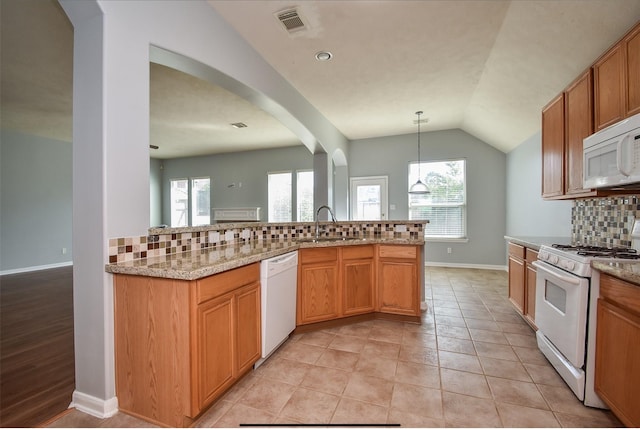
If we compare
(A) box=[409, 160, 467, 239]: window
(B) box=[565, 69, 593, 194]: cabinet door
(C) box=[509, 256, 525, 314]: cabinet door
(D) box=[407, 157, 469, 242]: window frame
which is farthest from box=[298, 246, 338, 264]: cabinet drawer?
(A) box=[409, 160, 467, 239]: window

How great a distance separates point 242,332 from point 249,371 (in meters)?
0.39

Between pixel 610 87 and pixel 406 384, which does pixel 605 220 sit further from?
pixel 406 384

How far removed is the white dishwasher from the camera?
6.72 ft

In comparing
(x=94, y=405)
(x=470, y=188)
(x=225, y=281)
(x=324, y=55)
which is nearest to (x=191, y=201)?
(x=324, y=55)

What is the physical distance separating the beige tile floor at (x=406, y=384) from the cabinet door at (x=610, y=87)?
6.07ft

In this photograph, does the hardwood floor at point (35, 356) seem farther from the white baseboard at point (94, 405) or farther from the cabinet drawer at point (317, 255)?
the cabinet drawer at point (317, 255)

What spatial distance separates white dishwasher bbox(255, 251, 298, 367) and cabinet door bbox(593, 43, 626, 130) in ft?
8.37

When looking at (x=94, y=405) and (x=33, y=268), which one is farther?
(x=33, y=268)

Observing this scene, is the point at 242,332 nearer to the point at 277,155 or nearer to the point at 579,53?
the point at 579,53

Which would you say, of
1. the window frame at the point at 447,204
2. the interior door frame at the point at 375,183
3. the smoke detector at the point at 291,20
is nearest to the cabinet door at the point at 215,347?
the smoke detector at the point at 291,20

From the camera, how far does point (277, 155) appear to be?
24.2 ft

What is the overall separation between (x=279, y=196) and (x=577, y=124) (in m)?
5.92

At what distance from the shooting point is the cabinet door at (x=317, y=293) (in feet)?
8.67

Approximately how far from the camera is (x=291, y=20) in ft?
8.09
